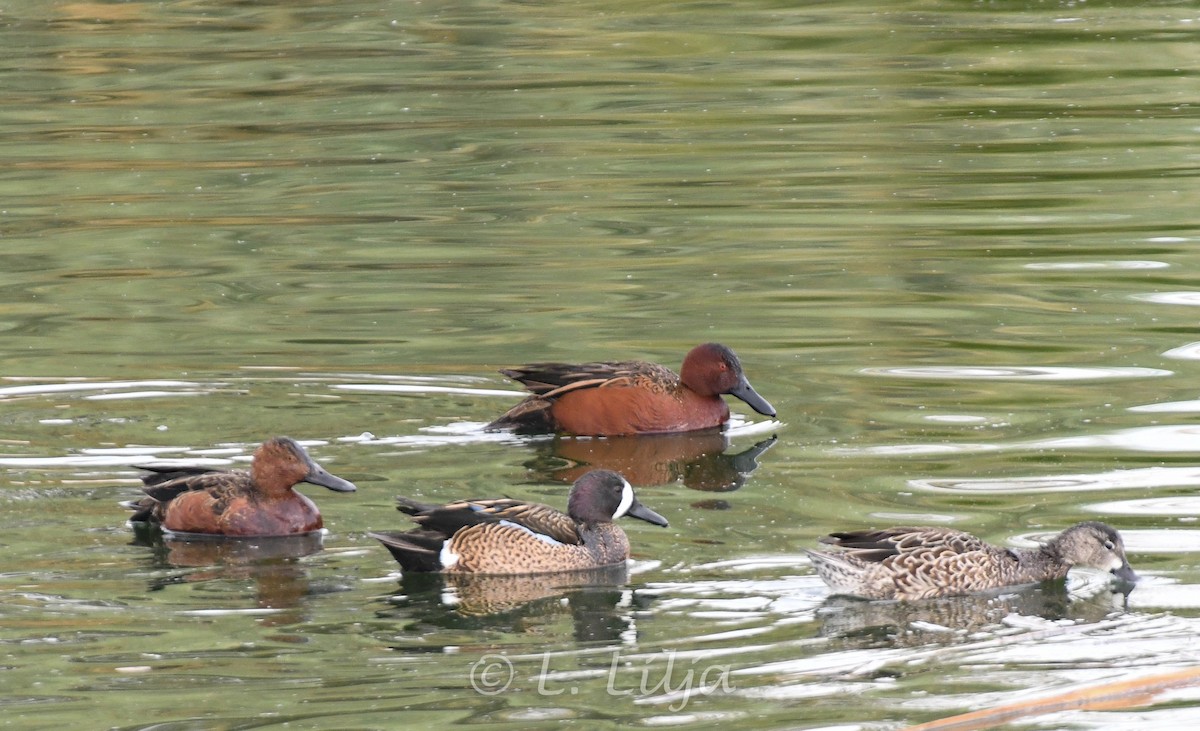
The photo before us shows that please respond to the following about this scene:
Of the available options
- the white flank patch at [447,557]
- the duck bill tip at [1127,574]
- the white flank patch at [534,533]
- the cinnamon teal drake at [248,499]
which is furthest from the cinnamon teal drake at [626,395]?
the duck bill tip at [1127,574]

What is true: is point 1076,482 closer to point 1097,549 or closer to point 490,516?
point 1097,549

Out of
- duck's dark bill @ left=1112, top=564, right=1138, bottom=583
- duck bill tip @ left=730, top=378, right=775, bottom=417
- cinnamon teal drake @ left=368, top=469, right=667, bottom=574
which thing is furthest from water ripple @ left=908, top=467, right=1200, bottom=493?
cinnamon teal drake @ left=368, top=469, right=667, bottom=574

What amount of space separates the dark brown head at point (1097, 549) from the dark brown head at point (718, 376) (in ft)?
9.54

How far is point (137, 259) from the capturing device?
1541cm

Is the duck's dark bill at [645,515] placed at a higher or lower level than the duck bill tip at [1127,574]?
higher

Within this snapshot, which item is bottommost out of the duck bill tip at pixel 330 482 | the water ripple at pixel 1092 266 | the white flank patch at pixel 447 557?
the white flank patch at pixel 447 557

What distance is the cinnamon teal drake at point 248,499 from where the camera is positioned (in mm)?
8953

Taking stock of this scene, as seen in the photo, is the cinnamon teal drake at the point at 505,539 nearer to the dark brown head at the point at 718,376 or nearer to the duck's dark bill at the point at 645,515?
the duck's dark bill at the point at 645,515

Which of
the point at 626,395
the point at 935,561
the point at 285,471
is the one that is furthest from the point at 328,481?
the point at 935,561

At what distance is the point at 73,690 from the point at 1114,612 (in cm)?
380

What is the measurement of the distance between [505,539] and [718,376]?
281 cm

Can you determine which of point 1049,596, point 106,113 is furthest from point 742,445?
point 106,113

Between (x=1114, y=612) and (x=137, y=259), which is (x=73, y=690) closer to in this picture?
(x=1114, y=612)

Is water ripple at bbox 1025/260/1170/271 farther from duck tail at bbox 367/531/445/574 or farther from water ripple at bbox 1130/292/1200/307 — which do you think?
duck tail at bbox 367/531/445/574
